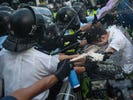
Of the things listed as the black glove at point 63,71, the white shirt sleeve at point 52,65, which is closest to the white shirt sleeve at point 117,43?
the white shirt sleeve at point 52,65

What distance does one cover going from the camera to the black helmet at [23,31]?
303 cm

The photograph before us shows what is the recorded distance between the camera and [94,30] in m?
4.15

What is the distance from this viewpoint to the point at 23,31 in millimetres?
3135

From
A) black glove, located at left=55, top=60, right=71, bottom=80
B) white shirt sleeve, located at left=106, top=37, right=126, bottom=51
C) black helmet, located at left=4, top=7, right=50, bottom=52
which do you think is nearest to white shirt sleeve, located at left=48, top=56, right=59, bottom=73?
black helmet, located at left=4, top=7, right=50, bottom=52

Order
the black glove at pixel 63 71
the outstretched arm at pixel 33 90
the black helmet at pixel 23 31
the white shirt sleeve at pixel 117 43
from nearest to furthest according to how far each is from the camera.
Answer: the outstretched arm at pixel 33 90 → the black glove at pixel 63 71 → the black helmet at pixel 23 31 → the white shirt sleeve at pixel 117 43

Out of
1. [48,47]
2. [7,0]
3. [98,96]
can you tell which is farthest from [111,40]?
[7,0]

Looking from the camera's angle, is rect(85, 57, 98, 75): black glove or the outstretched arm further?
rect(85, 57, 98, 75): black glove

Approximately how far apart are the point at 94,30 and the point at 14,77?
1488 millimetres

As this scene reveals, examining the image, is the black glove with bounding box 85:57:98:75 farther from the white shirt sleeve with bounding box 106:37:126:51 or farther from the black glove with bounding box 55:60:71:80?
the white shirt sleeve with bounding box 106:37:126:51

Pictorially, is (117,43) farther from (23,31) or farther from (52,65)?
(23,31)

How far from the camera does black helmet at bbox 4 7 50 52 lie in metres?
3.03

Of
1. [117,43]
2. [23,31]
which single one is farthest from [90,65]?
[117,43]

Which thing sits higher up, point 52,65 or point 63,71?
point 63,71

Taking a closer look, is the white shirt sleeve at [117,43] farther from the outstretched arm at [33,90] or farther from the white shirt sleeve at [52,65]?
the outstretched arm at [33,90]
